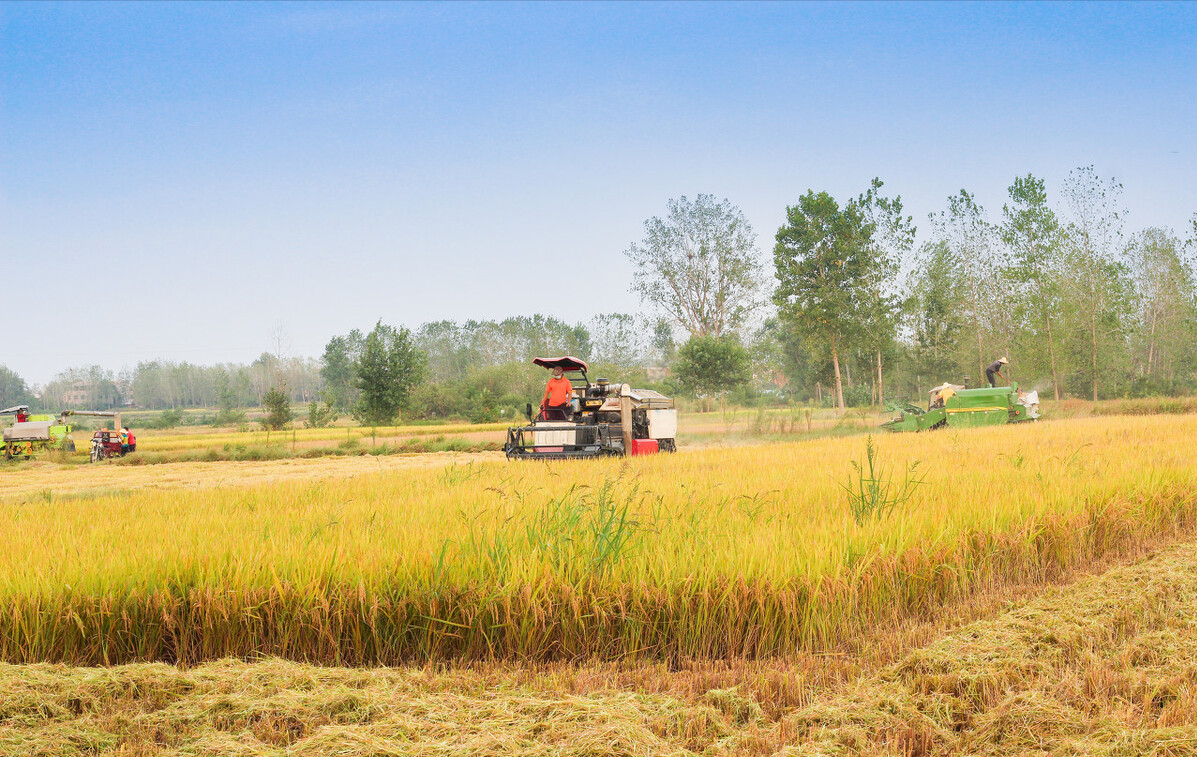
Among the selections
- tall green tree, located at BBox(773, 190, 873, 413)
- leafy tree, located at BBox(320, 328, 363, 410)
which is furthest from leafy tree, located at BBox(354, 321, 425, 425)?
leafy tree, located at BBox(320, 328, 363, 410)

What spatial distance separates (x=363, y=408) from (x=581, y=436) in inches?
1015

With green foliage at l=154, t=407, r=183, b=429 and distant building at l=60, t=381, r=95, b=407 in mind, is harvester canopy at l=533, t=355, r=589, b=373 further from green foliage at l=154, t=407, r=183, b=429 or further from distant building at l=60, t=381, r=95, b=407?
distant building at l=60, t=381, r=95, b=407

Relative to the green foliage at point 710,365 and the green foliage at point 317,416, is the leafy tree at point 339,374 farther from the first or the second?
the green foliage at point 710,365

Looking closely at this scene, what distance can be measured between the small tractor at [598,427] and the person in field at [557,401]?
0.35ft

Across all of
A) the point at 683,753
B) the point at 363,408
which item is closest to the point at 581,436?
the point at 683,753

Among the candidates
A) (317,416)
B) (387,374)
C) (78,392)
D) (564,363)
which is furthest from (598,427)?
(78,392)

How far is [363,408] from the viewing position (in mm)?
34625

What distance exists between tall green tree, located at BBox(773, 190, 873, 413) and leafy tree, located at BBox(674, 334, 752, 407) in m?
3.94

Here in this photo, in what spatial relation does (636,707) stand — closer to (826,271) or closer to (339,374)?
(826,271)

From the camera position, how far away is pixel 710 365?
40.2 meters

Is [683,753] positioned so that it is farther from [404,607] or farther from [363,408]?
[363,408]

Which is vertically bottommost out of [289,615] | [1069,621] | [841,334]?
[1069,621]

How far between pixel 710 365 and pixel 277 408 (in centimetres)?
2389

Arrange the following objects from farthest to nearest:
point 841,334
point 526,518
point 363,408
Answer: point 841,334
point 363,408
point 526,518
